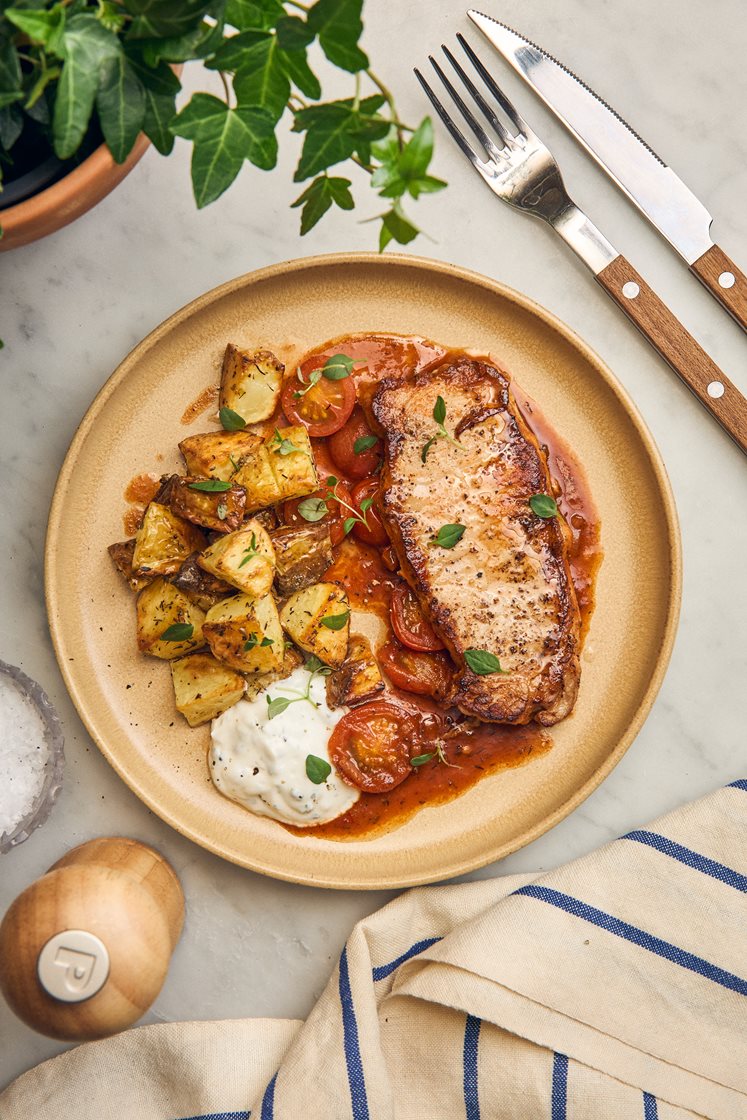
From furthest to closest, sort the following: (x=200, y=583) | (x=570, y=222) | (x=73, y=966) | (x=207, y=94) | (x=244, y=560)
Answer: (x=570, y=222)
(x=200, y=583)
(x=244, y=560)
(x=73, y=966)
(x=207, y=94)

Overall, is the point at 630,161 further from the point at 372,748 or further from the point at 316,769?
the point at 316,769

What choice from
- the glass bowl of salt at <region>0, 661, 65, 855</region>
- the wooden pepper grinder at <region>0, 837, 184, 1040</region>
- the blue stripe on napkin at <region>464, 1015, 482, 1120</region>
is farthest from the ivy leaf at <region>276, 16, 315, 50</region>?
the blue stripe on napkin at <region>464, 1015, 482, 1120</region>

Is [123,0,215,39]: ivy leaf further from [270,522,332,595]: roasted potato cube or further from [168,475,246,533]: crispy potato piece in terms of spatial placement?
[270,522,332,595]: roasted potato cube

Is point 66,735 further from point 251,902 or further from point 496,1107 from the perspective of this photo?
point 496,1107

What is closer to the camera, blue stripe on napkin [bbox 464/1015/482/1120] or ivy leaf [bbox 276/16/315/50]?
ivy leaf [bbox 276/16/315/50]

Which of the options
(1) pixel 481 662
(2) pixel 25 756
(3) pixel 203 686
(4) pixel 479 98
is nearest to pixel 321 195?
(4) pixel 479 98

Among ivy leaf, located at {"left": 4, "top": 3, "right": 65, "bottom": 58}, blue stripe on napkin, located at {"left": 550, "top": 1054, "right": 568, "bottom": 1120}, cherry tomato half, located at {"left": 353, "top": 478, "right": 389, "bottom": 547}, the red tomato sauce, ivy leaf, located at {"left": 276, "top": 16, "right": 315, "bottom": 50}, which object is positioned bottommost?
blue stripe on napkin, located at {"left": 550, "top": 1054, "right": 568, "bottom": 1120}

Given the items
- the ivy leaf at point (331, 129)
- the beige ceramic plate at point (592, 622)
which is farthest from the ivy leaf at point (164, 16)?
the beige ceramic plate at point (592, 622)

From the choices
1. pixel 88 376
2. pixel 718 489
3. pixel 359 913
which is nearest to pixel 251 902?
Answer: pixel 359 913
